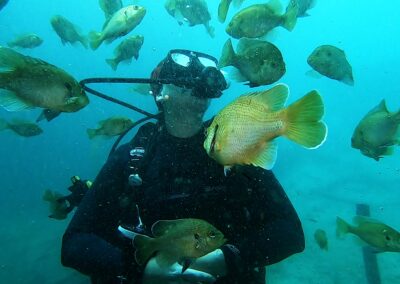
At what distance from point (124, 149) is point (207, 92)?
3.53 ft

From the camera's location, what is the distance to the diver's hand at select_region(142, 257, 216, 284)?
2535mm

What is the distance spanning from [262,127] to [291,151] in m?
29.3

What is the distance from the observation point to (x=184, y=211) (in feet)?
10.4

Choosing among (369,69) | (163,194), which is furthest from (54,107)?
(369,69)

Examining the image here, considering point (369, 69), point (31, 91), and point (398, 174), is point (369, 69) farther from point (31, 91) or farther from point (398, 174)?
point (31, 91)

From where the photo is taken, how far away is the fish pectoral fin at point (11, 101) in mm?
1882

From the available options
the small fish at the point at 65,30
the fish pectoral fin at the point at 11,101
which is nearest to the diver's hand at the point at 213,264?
the fish pectoral fin at the point at 11,101

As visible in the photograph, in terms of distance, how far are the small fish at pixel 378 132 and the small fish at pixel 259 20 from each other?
4.05 feet

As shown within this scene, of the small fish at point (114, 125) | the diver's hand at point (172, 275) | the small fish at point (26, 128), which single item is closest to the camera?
the diver's hand at point (172, 275)

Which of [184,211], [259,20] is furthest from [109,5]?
[184,211]

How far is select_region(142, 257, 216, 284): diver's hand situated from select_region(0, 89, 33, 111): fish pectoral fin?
4.74 feet

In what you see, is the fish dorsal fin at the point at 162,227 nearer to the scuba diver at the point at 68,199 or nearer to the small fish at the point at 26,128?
the scuba diver at the point at 68,199

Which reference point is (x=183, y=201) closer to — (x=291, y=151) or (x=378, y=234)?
(x=378, y=234)

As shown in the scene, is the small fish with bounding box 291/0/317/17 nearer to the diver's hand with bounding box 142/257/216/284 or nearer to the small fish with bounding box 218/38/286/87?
the small fish with bounding box 218/38/286/87
